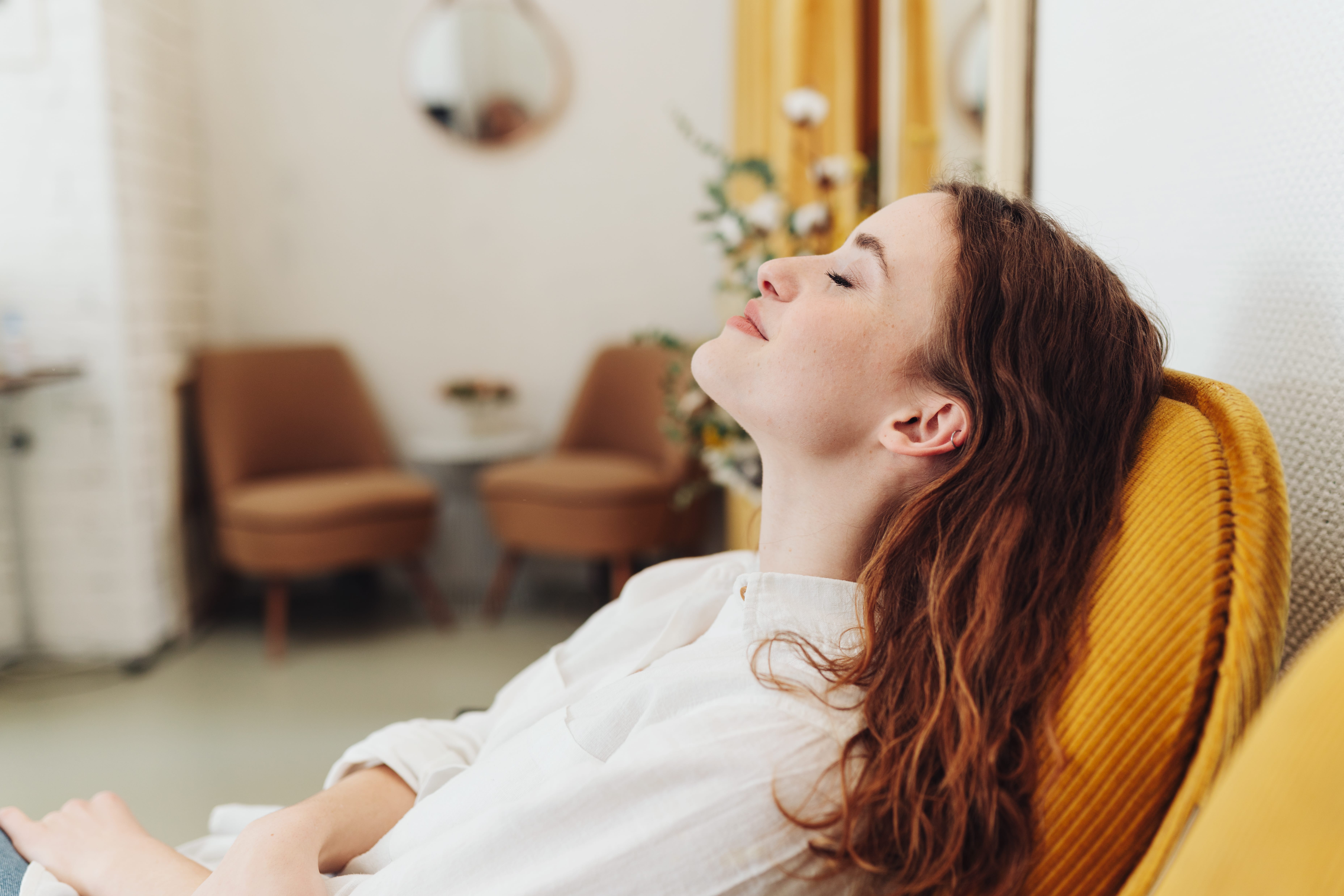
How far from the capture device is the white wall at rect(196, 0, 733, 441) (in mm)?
3500

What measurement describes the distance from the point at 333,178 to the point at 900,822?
357 centimetres

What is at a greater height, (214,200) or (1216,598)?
(214,200)

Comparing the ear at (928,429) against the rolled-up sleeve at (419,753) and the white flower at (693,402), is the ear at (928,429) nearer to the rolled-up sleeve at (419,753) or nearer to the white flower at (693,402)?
the rolled-up sleeve at (419,753)

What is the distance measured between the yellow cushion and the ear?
1.37ft

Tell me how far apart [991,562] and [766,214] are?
143cm

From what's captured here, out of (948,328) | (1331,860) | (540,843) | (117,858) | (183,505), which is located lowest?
(183,505)

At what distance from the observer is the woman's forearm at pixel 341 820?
0.78 metres

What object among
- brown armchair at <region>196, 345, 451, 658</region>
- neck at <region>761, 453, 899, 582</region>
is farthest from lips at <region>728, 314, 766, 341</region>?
brown armchair at <region>196, 345, 451, 658</region>

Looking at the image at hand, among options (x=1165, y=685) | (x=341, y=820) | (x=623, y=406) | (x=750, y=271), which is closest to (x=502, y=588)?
(x=623, y=406)

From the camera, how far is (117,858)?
859 millimetres

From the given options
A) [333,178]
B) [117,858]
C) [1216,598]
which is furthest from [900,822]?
[333,178]

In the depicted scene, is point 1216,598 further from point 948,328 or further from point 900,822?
point 948,328

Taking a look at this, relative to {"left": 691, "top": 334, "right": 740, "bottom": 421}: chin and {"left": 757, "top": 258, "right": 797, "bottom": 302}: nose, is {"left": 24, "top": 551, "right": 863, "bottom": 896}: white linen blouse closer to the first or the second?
{"left": 691, "top": 334, "right": 740, "bottom": 421}: chin

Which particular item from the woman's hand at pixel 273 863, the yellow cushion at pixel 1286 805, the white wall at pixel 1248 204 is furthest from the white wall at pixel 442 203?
the yellow cushion at pixel 1286 805
